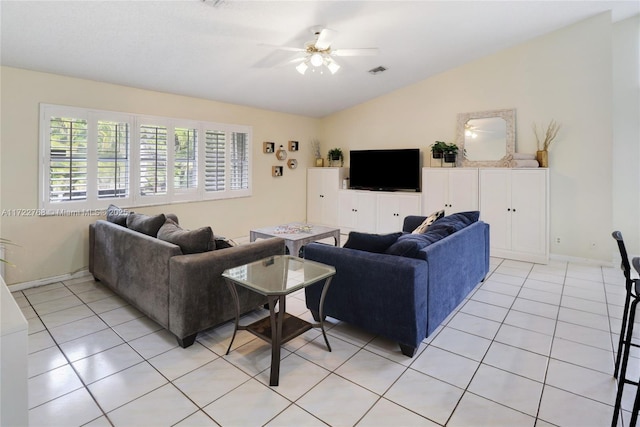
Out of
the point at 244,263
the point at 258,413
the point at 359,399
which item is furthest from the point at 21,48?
the point at 359,399

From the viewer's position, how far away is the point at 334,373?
7.45 feet

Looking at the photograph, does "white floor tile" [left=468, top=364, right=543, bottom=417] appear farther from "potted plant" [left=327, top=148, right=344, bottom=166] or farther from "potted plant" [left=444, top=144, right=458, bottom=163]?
"potted plant" [left=327, top=148, right=344, bottom=166]

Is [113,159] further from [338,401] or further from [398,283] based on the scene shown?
[338,401]

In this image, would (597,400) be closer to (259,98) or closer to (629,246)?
(629,246)

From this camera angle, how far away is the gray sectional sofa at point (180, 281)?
8.25ft

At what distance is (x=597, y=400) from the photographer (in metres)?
1.99

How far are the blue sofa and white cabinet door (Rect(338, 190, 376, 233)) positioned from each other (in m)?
3.29

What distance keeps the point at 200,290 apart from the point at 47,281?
8.53ft

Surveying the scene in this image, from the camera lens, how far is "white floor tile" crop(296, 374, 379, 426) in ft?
6.14

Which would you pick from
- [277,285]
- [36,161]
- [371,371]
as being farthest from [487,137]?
[36,161]

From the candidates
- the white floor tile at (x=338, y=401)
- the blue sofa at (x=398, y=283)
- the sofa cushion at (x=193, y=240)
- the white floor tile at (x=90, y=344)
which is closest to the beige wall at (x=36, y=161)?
the white floor tile at (x=90, y=344)

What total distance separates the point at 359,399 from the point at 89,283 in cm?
350

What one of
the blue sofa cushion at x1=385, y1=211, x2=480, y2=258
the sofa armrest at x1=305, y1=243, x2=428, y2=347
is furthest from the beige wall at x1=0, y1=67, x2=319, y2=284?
the blue sofa cushion at x1=385, y1=211, x2=480, y2=258

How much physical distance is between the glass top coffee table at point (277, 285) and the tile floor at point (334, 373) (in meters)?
0.20
